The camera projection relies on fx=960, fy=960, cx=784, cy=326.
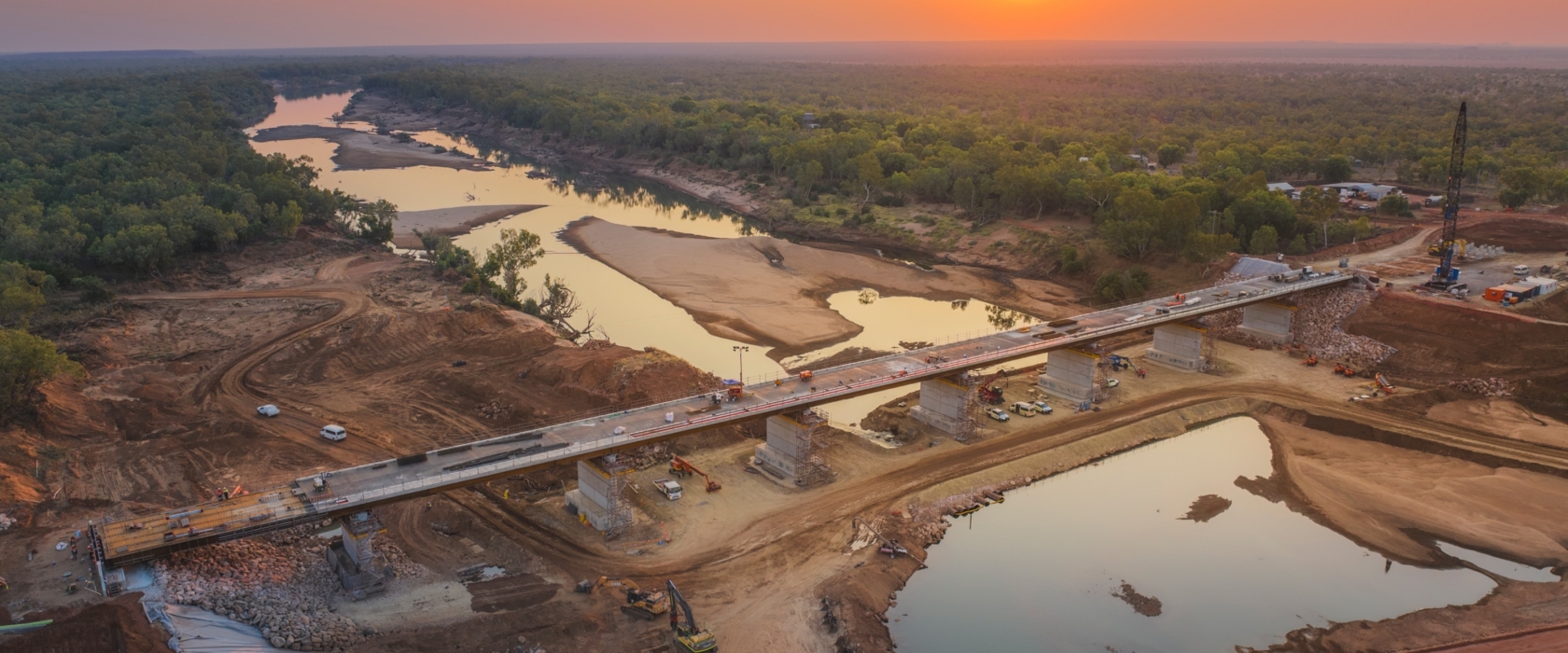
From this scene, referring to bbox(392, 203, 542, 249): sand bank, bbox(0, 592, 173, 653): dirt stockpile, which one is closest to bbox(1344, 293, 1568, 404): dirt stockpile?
bbox(0, 592, 173, 653): dirt stockpile

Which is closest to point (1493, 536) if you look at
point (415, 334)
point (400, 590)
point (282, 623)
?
point (400, 590)

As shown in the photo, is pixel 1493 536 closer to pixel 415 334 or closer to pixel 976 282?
pixel 976 282

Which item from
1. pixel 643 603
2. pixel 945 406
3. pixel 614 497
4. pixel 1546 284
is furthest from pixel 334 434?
pixel 1546 284

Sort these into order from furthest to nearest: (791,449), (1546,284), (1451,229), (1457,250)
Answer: (1457,250)
(1451,229)
(1546,284)
(791,449)

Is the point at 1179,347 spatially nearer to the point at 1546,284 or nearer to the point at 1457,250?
the point at 1546,284

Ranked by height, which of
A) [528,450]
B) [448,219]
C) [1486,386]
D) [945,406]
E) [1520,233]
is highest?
[1520,233]

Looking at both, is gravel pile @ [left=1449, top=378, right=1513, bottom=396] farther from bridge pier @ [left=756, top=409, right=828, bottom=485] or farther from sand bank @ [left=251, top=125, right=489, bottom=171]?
sand bank @ [left=251, top=125, right=489, bottom=171]
